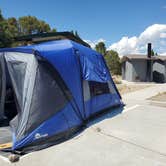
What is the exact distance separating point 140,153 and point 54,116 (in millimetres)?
1948

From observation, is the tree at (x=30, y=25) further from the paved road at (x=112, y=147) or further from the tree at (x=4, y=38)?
the paved road at (x=112, y=147)

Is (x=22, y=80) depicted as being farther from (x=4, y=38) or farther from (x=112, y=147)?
(x=4, y=38)

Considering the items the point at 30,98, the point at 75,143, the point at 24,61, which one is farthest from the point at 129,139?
the point at 24,61

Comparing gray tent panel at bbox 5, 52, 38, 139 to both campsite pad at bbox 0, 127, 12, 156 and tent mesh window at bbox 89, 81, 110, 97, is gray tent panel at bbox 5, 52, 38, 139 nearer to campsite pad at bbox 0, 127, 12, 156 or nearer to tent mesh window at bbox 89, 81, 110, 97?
campsite pad at bbox 0, 127, 12, 156

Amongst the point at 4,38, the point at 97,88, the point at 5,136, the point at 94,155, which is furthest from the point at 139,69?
the point at 94,155

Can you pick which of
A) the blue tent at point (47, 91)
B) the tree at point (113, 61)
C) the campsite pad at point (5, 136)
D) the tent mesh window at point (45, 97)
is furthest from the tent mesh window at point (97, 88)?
the tree at point (113, 61)

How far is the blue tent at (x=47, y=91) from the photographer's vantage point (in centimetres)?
519

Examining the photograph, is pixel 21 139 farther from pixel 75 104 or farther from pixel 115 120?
pixel 115 120

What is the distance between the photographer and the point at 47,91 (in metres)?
5.61

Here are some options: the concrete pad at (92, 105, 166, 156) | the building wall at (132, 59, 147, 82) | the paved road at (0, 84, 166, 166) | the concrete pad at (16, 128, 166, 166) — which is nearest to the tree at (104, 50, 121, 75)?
the building wall at (132, 59, 147, 82)

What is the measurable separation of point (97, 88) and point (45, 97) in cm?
272

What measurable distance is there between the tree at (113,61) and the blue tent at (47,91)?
1112 inches

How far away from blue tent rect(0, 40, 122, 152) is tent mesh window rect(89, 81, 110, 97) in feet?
0.66

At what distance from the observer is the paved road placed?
4.50m
